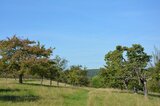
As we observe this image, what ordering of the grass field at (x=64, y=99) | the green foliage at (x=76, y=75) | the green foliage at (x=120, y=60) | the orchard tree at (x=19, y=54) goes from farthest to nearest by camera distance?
the green foliage at (x=76, y=75) < the orchard tree at (x=19, y=54) < the green foliage at (x=120, y=60) < the grass field at (x=64, y=99)

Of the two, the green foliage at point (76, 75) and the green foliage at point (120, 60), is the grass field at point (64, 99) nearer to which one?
the green foliage at point (120, 60)

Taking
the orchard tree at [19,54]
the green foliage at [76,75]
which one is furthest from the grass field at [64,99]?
the green foliage at [76,75]

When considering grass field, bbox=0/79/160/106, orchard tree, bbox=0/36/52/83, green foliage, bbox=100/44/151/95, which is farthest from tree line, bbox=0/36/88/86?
grass field, bbox=0/79/160/106

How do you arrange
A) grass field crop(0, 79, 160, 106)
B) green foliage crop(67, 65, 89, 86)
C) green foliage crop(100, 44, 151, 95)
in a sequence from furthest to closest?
green foliage crop(67, 65, 89, 86) < green foliage crop(100, 44, 151, 95) < grass field crop(0, 79, 160, 106)

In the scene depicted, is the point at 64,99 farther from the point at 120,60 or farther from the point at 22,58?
the point at 22,58

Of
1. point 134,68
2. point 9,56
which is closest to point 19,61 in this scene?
point 9,56

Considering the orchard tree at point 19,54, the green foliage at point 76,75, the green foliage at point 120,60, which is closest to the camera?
the green foliage at point 120,60

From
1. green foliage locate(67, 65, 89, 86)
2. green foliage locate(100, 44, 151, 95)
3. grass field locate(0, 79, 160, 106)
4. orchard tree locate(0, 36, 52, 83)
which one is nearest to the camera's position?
grass field locate(0, 79, 160, 106)

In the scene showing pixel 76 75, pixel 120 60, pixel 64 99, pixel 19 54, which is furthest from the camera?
pixel 76 75

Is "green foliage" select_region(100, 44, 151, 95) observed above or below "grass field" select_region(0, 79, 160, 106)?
above

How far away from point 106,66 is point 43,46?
1286cm

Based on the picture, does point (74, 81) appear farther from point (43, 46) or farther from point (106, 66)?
point (106, 66)

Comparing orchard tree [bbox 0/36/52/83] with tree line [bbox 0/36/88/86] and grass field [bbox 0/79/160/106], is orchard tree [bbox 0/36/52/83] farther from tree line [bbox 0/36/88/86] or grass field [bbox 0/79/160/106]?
grass field [bbox 0/79/160/106]

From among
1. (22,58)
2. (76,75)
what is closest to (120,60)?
(22,58)
